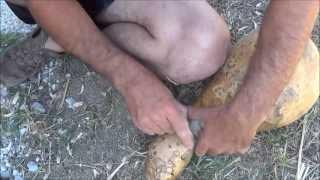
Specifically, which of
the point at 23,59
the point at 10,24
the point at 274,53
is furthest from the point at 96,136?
the point at 274,53

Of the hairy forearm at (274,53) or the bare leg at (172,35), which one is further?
the bare leg at (172,35)

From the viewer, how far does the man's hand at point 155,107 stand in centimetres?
175

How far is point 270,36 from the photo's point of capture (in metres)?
1.55

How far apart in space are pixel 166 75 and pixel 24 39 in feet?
2.28

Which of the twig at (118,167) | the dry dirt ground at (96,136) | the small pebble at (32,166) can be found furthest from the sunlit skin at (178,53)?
the small pebble at (32,166)

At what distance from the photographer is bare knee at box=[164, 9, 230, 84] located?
6.18 ft

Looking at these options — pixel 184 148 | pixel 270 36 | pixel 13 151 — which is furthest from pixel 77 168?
pixel 270 36

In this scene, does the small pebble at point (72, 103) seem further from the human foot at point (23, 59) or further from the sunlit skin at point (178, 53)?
the sunlit skin at point (178, 53)

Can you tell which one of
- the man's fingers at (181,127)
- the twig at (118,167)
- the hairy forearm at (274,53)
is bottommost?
the twig at (118,167)

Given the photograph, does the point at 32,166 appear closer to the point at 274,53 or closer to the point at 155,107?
the point at 155,107

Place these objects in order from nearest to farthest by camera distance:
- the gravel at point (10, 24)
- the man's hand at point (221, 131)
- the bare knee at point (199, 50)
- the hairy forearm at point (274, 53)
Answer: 1. the hairy forearm at point (274, 53)
2. the man's hand at point (221, 131)
3. the bare knee at point (199, 50)
4. the gravel at point (10, 24)

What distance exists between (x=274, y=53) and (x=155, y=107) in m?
0.39

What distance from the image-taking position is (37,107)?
226 centimetres

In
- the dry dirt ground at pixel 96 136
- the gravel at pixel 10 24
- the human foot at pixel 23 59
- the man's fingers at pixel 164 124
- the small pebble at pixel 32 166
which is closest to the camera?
the man's fingers at pixel 164 124
